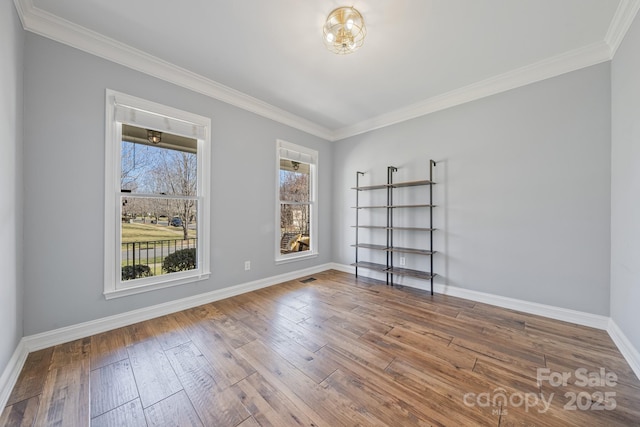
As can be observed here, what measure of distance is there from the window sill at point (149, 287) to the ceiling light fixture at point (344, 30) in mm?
2800

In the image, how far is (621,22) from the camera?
1895 mm

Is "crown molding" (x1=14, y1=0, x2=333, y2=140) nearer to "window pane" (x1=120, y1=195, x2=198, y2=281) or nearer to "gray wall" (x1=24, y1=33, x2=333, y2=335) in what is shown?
"gray wall" (x1=24, y1=33, x2=333, y2=335)

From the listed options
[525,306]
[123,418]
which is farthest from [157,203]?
[525,306]

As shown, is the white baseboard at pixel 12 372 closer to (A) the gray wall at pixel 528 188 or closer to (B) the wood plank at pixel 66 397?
(B) the wood plank at pixel 66 397

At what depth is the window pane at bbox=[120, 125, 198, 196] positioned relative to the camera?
2371 mm

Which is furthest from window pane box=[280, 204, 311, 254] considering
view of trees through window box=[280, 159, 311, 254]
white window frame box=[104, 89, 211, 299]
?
white window frame box=[104, 89, 211, 299]

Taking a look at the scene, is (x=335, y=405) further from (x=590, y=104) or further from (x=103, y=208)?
(x=590, y=104)

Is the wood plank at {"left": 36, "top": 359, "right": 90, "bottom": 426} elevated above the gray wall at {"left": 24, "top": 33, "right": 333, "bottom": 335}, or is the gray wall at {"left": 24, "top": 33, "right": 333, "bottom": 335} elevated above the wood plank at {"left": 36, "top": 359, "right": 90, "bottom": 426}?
the gray wall at {"left": 24, "top": 33, "right": 333, "bottom": 335}

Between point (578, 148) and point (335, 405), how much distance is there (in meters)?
3.20

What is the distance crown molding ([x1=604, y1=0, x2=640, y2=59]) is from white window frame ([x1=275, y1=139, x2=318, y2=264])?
11.3 feet

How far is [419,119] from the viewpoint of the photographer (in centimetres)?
344

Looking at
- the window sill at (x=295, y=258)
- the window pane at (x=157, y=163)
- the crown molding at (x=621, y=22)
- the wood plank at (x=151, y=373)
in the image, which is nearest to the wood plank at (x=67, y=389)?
the wood plank at (x=151, y=373)

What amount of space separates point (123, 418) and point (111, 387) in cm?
34

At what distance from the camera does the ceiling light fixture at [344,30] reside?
1.86m
